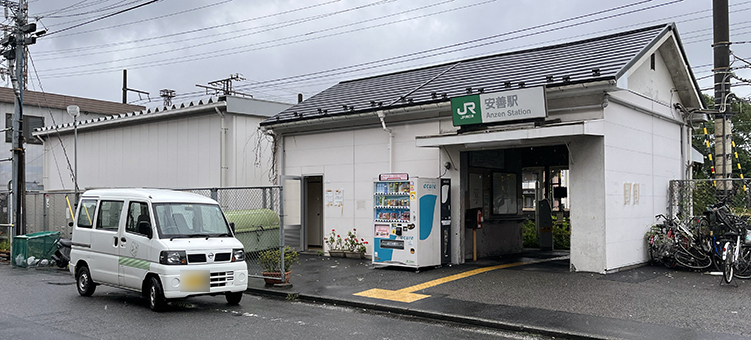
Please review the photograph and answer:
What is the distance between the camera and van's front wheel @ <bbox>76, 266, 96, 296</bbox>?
34.7ft

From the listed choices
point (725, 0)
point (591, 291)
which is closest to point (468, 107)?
point (591, 291)

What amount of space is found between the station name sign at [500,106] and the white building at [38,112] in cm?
2524

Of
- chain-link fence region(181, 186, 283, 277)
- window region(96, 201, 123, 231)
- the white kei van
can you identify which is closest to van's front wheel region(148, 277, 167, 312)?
the white kei van

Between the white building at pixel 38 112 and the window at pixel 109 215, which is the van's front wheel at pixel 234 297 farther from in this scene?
the white building at pixel 38 112

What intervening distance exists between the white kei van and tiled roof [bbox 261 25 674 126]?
659 cm

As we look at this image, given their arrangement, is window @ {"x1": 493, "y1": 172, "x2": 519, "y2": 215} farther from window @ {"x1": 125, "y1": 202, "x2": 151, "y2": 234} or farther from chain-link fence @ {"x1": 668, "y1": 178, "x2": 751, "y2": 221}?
window @ {"x1": 125, "y1": 202, "x2": 151, "y2": 234}

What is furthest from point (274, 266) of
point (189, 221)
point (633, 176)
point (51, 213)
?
point (51, 213)

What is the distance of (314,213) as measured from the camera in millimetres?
18125

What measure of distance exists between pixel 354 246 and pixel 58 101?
24.8 m

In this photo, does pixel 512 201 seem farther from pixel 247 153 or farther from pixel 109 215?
pixel 109 215

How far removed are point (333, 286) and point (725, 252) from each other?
7.40 metres

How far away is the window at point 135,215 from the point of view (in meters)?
9.66

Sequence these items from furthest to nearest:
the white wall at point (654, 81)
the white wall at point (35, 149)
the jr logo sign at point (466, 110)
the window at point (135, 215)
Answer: the white wall at point (35, 149) < the white wall at point (654, 81) < the jr logo sign at point (466, 110) < the window at point (135, 215)

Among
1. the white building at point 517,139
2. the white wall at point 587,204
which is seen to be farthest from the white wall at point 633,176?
the white wall at point 587,204
